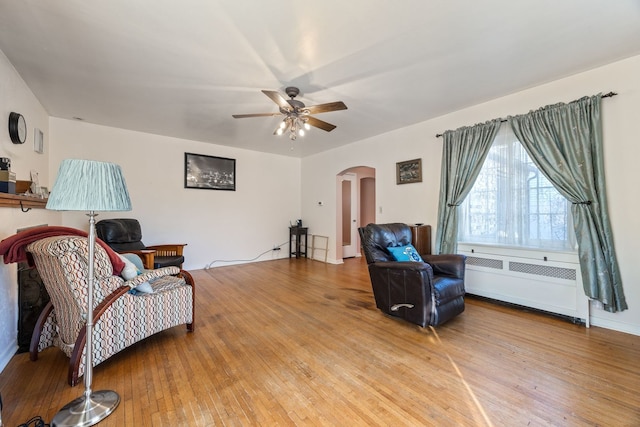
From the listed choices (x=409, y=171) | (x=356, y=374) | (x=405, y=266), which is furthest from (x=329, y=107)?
(x=356, y=374)

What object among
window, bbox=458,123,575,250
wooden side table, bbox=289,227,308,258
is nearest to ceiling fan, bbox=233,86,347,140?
window, bbox=458,123,575,250

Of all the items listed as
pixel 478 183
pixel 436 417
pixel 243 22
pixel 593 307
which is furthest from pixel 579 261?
pixel 243 22

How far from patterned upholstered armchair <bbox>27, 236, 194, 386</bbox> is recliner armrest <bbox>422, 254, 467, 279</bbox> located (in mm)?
2665

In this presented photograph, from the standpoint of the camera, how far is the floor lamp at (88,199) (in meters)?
1.37

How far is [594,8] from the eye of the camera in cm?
190

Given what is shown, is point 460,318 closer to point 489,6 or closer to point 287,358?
point 287,358

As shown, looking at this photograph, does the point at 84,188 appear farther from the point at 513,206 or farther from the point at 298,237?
the point at 298,237

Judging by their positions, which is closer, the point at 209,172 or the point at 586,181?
the point at 586,181

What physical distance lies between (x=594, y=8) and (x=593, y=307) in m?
2.65

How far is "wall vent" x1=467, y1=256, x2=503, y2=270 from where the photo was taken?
3.28 m

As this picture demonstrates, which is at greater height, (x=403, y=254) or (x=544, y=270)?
(x=403, y=254)

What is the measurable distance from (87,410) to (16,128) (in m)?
2.64

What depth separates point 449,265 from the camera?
2.94 meters

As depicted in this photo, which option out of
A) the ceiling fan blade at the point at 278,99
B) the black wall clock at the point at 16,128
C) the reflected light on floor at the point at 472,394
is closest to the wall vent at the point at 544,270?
the reflected light on floor at the point at 472,394
